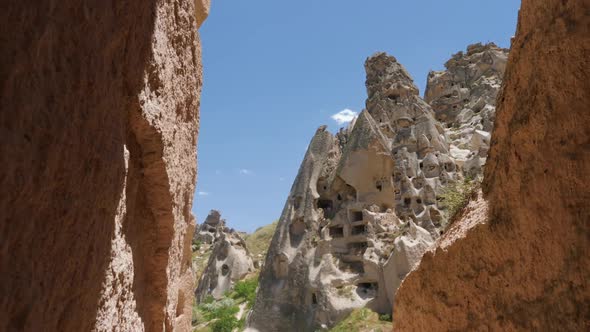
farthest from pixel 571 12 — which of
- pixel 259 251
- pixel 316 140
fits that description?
pixel 259 251

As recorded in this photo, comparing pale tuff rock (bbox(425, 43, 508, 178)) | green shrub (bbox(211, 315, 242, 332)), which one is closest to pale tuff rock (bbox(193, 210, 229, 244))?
pale tuff rock (bbox(425, 43, 508, 178))

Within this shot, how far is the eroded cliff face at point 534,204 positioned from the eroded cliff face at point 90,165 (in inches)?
100

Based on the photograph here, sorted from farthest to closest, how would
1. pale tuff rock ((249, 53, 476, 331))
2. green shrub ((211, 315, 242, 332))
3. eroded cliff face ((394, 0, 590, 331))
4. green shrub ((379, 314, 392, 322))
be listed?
1. green shrub ((211, 315, 242, 332))
2. pale tuff rock ((249, 53, 476, 331))
3. green shrub ((379, 314, 392, 322))
4. eroded cliff face ((394, 0, 590, 331))

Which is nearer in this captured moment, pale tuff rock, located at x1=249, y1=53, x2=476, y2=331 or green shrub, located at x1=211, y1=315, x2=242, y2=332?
pale tuff rock, located at x1=249, y1=53, x2=476, y2=331

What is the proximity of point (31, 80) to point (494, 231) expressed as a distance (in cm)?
347

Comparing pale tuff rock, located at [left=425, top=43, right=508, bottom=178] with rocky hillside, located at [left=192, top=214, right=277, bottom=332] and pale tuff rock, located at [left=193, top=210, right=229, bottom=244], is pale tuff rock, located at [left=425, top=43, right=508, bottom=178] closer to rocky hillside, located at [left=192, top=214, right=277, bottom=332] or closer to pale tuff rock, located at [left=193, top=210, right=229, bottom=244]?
rocky hillside, located at [left=192, top=214, right=277, bottom=332]

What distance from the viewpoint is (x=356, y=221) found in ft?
66.0

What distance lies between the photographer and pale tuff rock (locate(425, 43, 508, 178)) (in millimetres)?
34188

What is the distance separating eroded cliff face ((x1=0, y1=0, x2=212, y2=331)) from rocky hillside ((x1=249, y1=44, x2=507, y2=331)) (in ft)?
37.7

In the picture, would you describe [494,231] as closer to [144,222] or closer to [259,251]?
[144,222]

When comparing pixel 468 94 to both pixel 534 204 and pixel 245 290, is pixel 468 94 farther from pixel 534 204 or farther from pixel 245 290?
pixel 534 204

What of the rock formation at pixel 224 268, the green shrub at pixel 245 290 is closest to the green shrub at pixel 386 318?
the green shrub at pixel 245 290

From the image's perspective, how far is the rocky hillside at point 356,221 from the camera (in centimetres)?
1770

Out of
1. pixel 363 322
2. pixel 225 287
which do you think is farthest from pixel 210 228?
pixel 363 322
